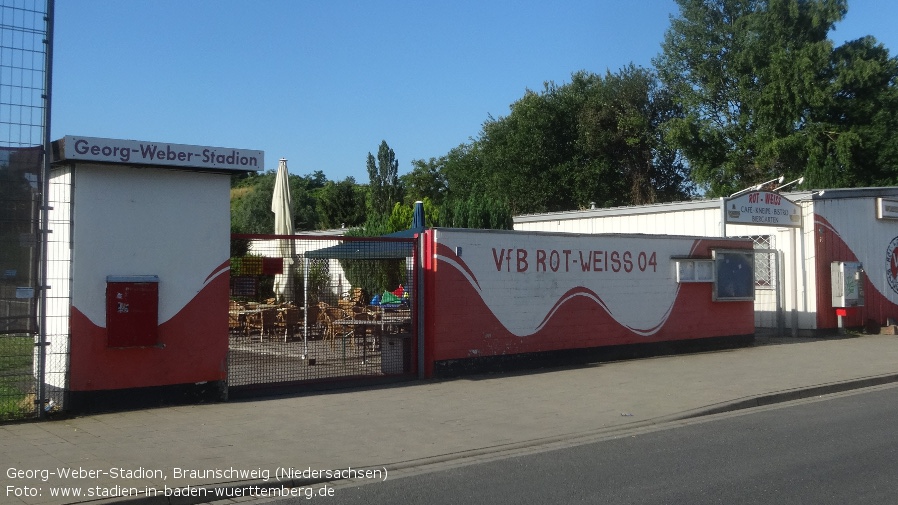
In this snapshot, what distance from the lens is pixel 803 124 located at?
4319 cm

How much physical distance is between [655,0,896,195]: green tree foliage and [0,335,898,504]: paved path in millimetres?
25851

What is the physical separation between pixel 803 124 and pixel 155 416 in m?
40.5

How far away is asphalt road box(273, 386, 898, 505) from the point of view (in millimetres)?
6816

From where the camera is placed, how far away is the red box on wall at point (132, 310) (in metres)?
10.2

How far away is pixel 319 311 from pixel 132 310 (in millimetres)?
3583

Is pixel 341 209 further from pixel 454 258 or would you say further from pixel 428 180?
pixel 454 258

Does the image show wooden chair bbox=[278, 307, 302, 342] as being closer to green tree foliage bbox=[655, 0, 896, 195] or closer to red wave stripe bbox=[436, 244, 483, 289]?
red wave stripe bbox=[436, 244, 483, 289]

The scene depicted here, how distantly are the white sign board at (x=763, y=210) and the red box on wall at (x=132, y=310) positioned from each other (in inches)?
519

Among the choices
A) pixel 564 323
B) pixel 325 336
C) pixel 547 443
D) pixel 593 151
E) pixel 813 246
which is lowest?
pixel 547 443

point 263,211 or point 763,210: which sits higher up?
point 263,211

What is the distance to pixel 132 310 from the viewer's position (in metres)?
10.3

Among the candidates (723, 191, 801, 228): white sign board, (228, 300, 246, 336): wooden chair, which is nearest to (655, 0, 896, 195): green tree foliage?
(723, 191, 801, 228): white sign board

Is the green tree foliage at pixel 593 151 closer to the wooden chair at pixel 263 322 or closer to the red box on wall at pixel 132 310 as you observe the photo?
the wooden chair at pixel 263 322

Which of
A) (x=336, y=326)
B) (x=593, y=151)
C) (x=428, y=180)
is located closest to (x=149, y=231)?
(x=336, y=326)
